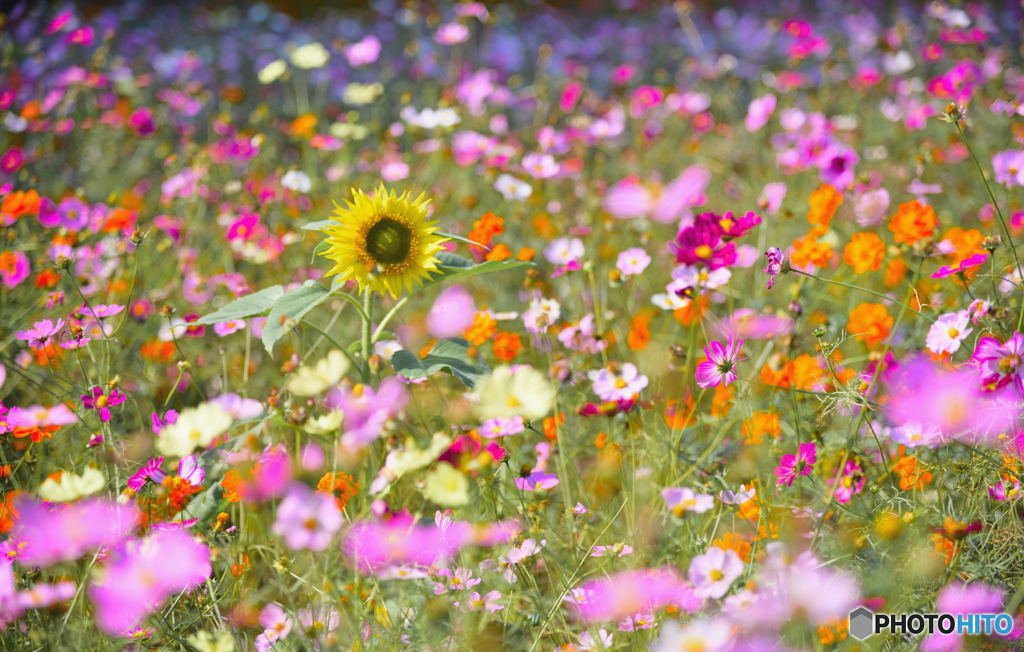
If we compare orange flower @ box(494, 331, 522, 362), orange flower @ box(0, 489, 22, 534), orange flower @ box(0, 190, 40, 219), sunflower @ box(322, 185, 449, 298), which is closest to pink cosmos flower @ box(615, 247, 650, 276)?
orange flower @ box(494, 331, 522, 362)

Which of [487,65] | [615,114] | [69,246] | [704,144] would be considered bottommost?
[487,65]

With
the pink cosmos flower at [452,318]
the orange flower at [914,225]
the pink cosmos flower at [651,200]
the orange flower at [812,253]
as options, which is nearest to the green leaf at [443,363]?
the pink cosmos flower at [452,318]

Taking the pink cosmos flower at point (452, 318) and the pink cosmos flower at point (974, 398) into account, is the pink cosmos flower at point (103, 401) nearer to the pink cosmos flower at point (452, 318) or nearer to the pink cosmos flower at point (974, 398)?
the pink cosmos flower at point (452, 318)

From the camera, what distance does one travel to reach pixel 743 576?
90 cm

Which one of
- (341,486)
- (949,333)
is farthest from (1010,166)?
(341,486)

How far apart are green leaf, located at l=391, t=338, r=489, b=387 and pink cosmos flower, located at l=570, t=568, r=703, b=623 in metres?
0.31

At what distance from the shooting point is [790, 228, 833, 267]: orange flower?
1.32 metres

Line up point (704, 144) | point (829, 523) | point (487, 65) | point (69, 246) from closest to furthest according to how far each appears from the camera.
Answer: point (829, 523) → point (69, 246) → point (704, 144) → point (487, 65)

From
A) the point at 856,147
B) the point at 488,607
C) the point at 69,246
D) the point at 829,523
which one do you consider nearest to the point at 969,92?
the point at 856,147

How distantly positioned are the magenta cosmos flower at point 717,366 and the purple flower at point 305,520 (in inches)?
19.9

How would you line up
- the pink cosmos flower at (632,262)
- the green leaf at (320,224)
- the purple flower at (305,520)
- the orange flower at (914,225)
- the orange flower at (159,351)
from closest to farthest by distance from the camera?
the purple flower at (305,520), the green leaf at (320,224), the orange flower at (914,225), the pink cosmos flower at (632,262), the orange flower at (159,351)

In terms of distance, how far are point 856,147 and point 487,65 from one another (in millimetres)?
2334

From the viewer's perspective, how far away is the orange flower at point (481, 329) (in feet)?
4.26

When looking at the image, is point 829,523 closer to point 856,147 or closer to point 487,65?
point 856,147
